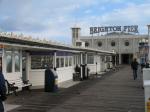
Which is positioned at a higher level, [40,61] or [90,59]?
[90,59]

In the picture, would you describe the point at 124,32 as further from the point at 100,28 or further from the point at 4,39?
the point at 4,39

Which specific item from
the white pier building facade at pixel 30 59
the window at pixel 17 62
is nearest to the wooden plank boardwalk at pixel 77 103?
the white pier building facade at pixel 30 59

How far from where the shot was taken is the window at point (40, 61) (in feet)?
74.6

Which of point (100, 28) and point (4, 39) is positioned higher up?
point (100, 28)

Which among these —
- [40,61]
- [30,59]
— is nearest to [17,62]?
[30,59]

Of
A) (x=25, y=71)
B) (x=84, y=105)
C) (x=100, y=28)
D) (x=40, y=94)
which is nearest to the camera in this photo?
(x=84, y=105)

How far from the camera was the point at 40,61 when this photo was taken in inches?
909

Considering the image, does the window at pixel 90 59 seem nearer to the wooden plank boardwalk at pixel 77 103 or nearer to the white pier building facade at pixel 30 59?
the white pier building facade at pixel 30 59

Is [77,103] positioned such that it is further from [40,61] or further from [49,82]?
[40,61]

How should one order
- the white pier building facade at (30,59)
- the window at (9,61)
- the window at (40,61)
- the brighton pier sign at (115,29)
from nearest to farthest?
the white pier building facade at (30,59)
the window at (9,61)
the window at (40,61)
the brighton pier sign at (115,29)

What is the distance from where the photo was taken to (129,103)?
615 inches

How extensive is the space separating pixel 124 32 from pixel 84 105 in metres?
93.7

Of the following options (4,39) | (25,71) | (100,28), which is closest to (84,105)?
(4,39)

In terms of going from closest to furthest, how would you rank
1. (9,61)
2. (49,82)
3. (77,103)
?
(77,103)
(9,61)
(49,82)
